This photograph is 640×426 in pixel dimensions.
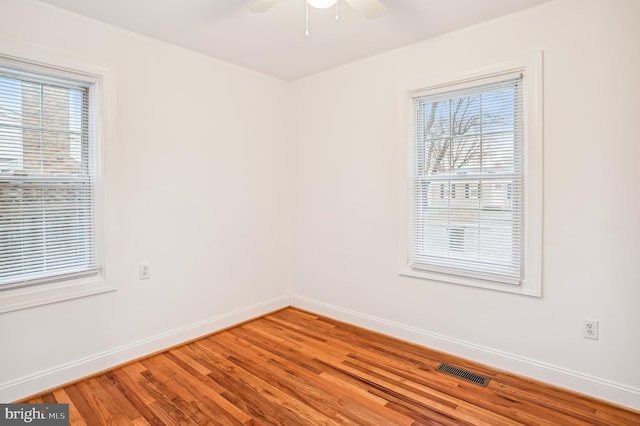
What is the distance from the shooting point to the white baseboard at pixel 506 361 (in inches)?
89.0

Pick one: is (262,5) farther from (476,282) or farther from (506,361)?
(506,361)

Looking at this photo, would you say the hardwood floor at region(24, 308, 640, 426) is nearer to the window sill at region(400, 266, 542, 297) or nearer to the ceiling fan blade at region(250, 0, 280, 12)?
the window sill at region(400, 266, 542, 297)

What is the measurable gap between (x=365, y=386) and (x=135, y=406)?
1.46 m

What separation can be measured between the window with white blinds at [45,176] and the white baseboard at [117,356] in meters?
0.61

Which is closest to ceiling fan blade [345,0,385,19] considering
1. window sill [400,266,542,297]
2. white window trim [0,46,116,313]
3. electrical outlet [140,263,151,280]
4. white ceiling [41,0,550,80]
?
white ceiling [41,0,550,80]

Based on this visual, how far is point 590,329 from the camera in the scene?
2342 mm

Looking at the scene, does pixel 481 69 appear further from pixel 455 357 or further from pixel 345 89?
pixel 455 357

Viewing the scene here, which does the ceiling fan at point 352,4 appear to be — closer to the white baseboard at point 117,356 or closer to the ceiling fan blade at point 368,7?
the ceiling fan blade at point 368,7

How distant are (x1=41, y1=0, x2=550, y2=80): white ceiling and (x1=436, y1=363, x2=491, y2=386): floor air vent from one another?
100 inches

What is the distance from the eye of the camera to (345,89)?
3.59 meters

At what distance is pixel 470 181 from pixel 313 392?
1.90 meters

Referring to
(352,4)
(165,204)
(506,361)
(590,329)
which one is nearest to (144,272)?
(165,204)

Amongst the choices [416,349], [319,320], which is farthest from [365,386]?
[319,320]

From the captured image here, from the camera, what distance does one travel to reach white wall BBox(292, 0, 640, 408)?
222 cm
